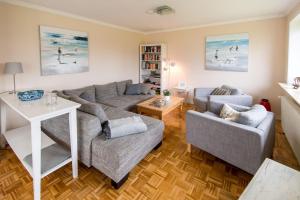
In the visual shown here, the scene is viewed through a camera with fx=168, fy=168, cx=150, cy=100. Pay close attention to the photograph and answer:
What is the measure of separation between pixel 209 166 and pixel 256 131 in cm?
78

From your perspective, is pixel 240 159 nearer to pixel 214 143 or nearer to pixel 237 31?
pixel 214 143

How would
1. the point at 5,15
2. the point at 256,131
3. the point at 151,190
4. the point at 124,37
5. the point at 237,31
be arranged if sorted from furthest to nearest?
1. the point at 124,37
2. the point at 237,31
3. the point at 5,15
4. the point at 151,190
5. the point at 256,131

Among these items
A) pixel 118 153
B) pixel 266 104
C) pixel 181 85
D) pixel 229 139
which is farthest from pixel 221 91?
pixel 118 153

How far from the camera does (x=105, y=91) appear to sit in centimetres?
392

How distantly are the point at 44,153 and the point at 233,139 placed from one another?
2.09m

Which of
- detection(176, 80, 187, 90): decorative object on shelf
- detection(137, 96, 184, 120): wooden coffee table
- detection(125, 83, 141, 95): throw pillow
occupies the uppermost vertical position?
detection(176, 80, 187, 90): decorative object on shelf

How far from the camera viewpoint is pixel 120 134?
1.97 meters

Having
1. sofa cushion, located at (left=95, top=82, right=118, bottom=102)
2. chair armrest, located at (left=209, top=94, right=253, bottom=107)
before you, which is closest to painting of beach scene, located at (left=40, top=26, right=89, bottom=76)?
sofa cushion, located at (left=95, top=82, right=118, bottom=102)

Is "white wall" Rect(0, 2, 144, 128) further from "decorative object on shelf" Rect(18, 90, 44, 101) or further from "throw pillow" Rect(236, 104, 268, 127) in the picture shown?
"throw pillow" Rect(236, 104, 268, 127)

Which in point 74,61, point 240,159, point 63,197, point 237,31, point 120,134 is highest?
point 237,31

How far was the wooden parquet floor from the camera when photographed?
1.70m

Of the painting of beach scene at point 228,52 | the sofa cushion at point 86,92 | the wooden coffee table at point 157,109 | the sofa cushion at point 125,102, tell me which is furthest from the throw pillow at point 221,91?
the sofa cushion at point 86,92

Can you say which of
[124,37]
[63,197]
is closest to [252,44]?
[124,37]

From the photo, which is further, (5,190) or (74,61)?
(74,61)
